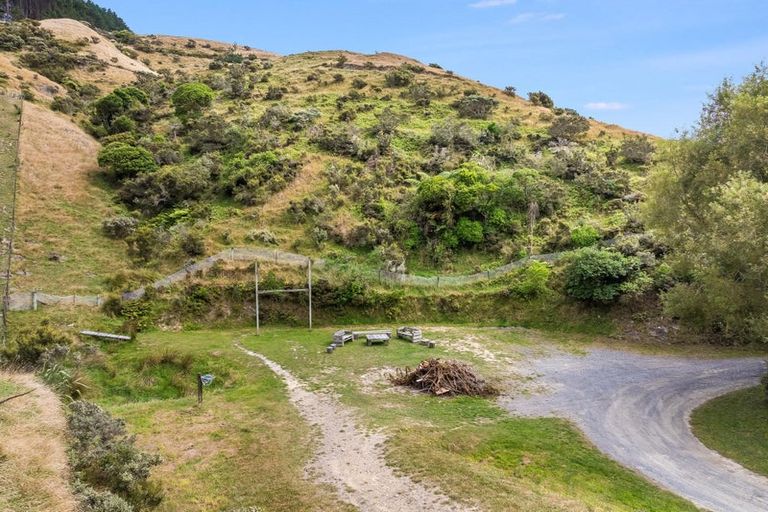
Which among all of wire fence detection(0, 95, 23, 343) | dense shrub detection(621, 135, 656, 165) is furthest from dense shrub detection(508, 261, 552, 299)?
wire fence detection(0, 95, 23, 343)

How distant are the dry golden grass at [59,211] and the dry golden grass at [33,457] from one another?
60.3ft

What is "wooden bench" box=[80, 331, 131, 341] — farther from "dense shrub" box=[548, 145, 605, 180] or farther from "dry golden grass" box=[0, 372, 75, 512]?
"dense shrub" box=[548, 145, 605, 180]

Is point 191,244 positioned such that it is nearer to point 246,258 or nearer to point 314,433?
point 246,258

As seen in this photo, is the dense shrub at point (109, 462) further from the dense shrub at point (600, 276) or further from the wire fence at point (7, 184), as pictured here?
the dense shrub at point (600, 276)

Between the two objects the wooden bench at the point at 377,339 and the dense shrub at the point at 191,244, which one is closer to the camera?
the wooden bench at the point at 377,339

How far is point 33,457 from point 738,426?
18.2 metres

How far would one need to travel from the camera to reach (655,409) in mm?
16578

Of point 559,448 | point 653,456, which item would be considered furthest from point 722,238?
point 559,448

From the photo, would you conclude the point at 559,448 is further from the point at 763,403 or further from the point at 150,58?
the point at 150,58

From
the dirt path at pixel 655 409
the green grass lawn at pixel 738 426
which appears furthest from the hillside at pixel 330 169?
the green grass lawn at pixel 738 426

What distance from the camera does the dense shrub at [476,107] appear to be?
58.7 m

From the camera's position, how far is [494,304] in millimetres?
29109

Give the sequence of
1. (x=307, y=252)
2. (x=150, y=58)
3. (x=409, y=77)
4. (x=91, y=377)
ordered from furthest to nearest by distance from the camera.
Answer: (x=150, y=58), (x=409, y=77), (x=307, y=252), (x=91, y=377)

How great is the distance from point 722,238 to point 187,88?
177ft
